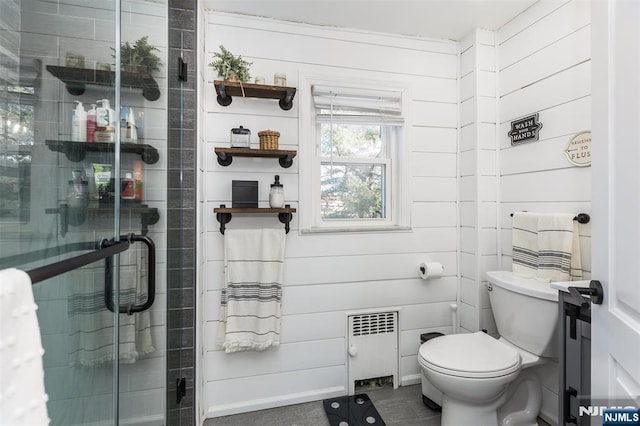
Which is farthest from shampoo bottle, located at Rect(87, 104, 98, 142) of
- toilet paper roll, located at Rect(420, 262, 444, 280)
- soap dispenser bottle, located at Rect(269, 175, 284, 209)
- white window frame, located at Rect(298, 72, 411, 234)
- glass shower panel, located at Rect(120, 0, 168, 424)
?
toilet paper roll, located at Rect(420, 262, 444, 280)

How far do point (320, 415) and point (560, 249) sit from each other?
1.59m

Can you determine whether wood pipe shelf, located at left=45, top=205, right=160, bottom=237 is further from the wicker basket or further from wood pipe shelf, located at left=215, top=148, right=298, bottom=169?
the wicker basket

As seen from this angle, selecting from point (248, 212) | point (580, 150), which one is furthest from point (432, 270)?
point (248, 212)

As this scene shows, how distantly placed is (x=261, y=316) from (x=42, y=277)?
4.33ft

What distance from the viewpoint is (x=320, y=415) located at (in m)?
1.75

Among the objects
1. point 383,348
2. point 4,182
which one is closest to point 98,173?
point 4,182

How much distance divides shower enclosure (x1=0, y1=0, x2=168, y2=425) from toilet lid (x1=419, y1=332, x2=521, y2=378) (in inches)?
50.0

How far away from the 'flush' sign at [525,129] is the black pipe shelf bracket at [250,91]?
137 centimetres

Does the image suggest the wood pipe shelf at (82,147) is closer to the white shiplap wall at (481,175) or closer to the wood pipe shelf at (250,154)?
the wood pipe shelf at (250,154)

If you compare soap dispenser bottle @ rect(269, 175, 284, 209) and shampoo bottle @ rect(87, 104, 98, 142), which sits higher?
shampoo bottle @ rect(87, 104, 98, 142)

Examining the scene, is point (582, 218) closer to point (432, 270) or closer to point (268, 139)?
point (432, 270)

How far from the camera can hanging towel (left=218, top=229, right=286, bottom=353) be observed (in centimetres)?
173

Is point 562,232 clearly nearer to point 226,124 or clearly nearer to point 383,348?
point 383,348

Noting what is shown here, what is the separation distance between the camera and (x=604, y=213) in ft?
2.81
